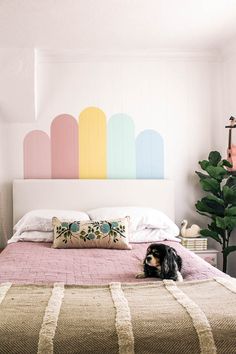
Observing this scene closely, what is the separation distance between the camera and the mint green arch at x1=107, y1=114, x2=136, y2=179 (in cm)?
468

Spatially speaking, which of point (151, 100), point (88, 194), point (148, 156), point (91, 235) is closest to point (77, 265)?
point (91, 235)

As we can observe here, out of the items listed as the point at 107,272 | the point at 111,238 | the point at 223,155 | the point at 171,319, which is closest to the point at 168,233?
the point at 111,238

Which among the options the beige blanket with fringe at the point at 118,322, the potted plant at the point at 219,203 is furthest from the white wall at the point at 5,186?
the beige blanket with fringe at the point at 118,322

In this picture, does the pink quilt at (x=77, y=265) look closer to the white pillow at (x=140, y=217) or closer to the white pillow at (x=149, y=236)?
the white pillow at (x=149, y=236)

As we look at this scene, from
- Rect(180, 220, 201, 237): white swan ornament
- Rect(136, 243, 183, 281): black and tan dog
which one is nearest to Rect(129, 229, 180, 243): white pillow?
Rect(180, 220, 201, 237): white swan ornament

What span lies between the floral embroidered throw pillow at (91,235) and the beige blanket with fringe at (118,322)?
4.63 ft

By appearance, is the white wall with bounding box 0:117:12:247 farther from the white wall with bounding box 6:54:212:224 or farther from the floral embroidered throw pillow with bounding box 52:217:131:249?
the floral embroidered throw pillow with bounding box 52:217:131:249

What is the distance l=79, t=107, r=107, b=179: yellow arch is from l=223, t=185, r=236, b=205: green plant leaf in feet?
3.73

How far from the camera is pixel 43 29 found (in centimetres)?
395

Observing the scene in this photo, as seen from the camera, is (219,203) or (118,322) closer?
(118,322)

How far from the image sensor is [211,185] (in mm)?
4375

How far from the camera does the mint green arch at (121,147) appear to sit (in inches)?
184

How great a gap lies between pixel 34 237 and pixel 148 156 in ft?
4.50

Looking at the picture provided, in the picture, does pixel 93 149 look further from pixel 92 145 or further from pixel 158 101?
pixel 158 101
